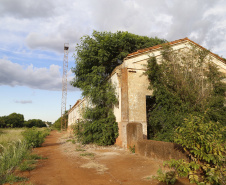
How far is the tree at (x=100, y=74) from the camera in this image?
10281 mm

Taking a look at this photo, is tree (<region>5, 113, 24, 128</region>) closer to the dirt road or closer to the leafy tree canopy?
the leafy tree canopy

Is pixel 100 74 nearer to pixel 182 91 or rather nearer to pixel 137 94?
pixel 137 94

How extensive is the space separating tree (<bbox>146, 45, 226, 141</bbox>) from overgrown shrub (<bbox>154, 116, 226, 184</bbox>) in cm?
366

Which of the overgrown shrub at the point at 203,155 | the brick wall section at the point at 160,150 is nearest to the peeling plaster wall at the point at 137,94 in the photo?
the brick wall section at the point at 160,150

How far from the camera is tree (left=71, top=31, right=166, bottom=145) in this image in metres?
10.3

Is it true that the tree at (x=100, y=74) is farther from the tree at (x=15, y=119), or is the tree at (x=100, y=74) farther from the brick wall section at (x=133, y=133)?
the tree at (x=15, y=119)

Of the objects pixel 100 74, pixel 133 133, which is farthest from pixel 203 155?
pixel 100 74

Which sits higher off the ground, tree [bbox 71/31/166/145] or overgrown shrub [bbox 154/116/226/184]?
tree [bbox 71/31/166/145]

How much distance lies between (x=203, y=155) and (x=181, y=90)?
5.00 metres

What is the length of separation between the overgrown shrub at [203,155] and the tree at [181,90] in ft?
12.0

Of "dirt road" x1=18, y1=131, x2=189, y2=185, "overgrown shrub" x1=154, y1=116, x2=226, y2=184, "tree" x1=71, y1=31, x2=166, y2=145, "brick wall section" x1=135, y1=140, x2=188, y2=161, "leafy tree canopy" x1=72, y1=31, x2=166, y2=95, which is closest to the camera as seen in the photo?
"overgrown shrub" x1=154, y1=116, x2=226, y2=184

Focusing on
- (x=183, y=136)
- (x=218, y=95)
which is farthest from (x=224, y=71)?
(x=183, y=136)

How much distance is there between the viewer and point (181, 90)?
873 cm

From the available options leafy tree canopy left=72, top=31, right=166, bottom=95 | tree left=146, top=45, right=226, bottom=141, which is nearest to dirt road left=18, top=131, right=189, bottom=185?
tree left=146, top=45, right=226, bottom=141
